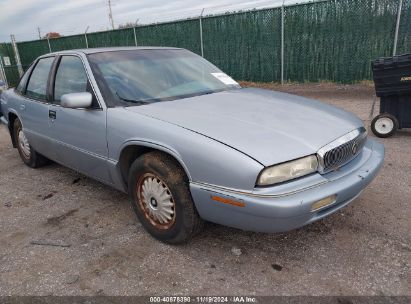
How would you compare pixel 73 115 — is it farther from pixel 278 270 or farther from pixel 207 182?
pixel 278 270

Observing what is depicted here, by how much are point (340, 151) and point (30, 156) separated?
4.12 metres

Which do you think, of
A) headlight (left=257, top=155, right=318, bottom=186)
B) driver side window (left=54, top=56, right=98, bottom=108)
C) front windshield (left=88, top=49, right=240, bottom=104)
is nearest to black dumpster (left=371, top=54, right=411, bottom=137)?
front windshield (left=88, top=49, right=240, bottom=104)

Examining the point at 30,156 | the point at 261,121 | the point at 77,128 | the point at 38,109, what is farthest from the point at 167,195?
the point at 30,156

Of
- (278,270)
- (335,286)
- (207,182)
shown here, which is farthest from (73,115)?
(335,286)

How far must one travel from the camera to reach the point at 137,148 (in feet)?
→ 9.91

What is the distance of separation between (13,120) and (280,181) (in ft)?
14.2

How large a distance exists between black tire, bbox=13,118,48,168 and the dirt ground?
108 cm

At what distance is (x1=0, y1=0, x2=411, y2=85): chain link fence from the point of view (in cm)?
977

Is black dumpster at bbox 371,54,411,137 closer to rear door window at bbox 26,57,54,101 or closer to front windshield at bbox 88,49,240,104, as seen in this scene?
front windshield at bbox 88,49,240,104

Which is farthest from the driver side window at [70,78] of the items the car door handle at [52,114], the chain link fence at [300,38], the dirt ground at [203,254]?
the chain link fence at [300,38]

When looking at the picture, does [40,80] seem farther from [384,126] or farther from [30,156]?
[384,126]

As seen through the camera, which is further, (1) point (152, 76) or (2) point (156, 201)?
(1) point (152, 76)

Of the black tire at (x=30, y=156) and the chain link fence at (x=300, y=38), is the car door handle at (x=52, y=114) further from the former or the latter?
the chain link fence at (x=300, y=38)

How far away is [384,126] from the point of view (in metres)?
5.64
